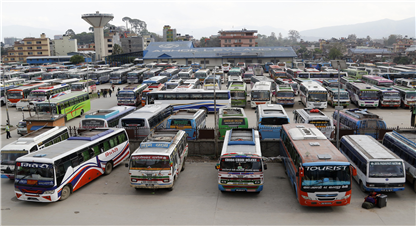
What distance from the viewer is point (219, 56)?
271ft

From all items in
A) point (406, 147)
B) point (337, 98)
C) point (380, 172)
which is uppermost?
point (337, 98)

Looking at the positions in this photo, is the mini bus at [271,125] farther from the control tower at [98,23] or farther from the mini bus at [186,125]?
the control tower at [98,23]

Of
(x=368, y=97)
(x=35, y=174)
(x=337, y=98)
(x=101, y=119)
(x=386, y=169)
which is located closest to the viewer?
(x=35, y=174)

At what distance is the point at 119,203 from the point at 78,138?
13.0ft

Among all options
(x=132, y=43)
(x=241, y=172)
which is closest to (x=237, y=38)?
(x=132, y=43)

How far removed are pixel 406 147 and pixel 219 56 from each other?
69.8m

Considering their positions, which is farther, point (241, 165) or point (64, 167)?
point (64, 167)

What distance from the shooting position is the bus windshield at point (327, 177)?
11.6 metres

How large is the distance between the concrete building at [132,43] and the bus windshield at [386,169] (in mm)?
131530

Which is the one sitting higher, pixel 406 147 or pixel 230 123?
pixel 230 123

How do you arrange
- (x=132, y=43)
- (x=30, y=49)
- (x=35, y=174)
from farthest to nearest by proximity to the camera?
(x=132, y=43) → (x=30, y=49) → (x=35, y=174)

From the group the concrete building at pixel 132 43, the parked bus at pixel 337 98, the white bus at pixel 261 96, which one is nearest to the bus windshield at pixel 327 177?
the white bus at pixel 261 96

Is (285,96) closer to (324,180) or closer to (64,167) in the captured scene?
(324,180)

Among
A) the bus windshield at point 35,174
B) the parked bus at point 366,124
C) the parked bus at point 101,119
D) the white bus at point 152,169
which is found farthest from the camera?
the parked bus at point 101,119
